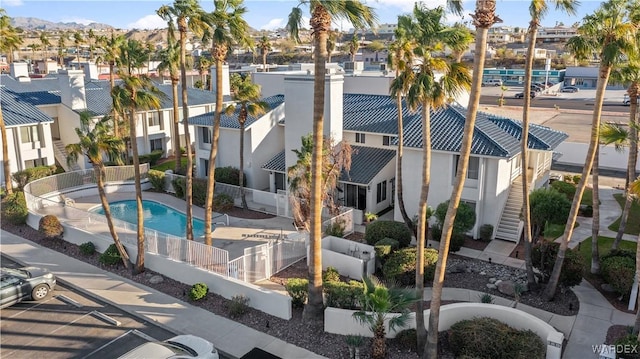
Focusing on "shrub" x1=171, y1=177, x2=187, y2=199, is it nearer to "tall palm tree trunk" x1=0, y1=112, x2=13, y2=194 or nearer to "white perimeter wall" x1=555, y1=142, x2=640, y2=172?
"tall palm tree trunk" x1=0, y1=112, x2=13, y2=194

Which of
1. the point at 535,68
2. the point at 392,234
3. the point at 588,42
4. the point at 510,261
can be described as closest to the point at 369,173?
the point at 392,234

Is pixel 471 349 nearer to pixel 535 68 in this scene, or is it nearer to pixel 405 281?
pixel 405 281

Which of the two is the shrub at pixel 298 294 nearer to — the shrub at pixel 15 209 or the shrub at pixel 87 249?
the shrub at pixel 87 249

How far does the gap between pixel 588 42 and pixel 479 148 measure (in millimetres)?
8673

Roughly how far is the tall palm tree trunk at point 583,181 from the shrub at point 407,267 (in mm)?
4326

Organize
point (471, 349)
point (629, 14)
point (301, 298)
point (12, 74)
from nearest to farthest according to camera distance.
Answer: point (471, 349) → point (629, 14) → point (301, 298) → point (12, 74)

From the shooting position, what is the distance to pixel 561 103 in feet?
273

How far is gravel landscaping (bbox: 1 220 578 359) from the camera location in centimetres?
1568

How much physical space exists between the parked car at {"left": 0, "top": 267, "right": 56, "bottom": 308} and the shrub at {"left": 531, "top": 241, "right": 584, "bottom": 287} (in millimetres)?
19543

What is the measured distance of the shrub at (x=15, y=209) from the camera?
90.7ft

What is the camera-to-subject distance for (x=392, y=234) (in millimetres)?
22609

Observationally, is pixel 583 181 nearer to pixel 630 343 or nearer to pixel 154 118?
pixel 630 343

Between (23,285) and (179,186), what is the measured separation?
1469 centimetres

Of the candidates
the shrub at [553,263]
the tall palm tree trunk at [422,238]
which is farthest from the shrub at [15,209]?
the shrub at [553,263]
